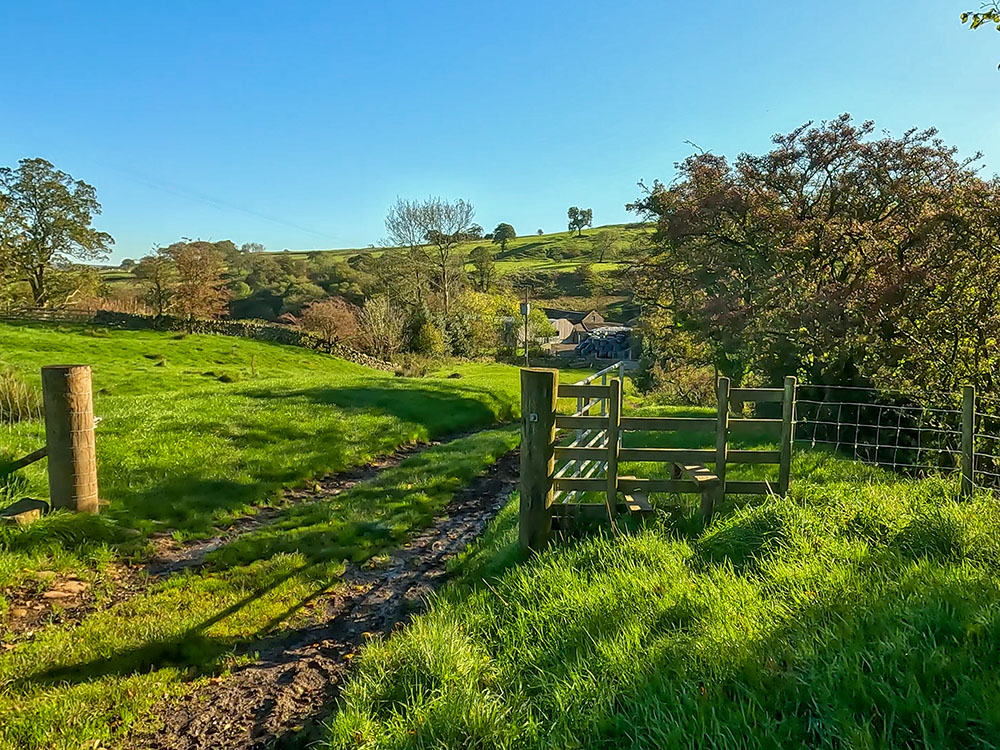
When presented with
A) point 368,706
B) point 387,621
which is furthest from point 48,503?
point 368,706

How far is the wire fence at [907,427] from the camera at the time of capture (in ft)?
30.1

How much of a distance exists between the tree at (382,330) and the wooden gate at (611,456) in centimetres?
3642

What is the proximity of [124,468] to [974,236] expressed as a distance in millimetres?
16492

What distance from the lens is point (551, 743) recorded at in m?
2.85

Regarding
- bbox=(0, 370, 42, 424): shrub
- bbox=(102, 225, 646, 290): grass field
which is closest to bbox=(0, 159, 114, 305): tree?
bbox=(0, 370, 42, 424): shrub

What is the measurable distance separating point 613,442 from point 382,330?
122 ft

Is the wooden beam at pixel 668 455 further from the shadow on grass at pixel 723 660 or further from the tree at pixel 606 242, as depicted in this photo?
the tree at pixel 606 242

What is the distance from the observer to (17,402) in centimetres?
1176

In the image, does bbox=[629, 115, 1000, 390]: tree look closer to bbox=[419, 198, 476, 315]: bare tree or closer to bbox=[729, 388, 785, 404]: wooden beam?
bbox=[729, 388, 785, 404]: wooden beam

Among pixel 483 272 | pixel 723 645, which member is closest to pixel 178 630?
pixel 723 645

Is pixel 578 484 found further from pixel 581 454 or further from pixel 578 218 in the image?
pixel 578 218

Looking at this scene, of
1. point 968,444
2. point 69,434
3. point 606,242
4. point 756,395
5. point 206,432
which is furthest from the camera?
point 606,242

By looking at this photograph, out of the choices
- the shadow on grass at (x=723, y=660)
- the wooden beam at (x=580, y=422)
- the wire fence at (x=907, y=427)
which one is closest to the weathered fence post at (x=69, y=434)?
the shadow on grass at (x=723, y=660)

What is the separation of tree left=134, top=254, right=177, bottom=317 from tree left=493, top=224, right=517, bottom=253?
101132 millimetres
